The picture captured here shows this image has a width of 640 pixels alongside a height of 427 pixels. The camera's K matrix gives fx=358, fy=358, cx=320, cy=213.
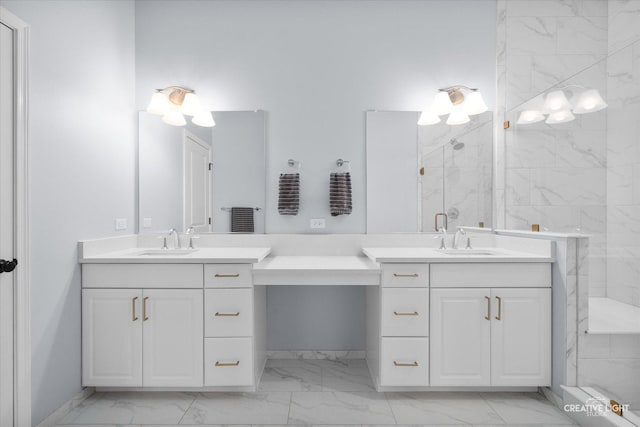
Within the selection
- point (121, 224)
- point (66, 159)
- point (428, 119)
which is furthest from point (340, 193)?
point (66, 159)

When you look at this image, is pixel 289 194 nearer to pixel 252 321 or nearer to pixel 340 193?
pixel 340 193

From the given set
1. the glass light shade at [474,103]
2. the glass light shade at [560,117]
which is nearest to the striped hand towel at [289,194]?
the glass light shade at [474,103]

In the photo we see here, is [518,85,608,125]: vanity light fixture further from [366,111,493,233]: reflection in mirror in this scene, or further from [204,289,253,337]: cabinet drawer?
[204,289,253,337]: cabinet drawer

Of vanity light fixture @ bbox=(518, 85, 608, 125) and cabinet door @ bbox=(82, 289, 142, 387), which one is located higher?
vanity light fixture @ bbox=(518, 85, 608, 125)

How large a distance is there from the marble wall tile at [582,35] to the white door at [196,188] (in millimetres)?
2754

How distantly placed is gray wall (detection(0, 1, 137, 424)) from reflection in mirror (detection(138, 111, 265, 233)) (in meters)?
0.24

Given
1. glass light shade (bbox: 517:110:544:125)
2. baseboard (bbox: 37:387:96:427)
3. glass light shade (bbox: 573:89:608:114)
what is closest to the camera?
baseboard (bbox: 37:387:96:427)

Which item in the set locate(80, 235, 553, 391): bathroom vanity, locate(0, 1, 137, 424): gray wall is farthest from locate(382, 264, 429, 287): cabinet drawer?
locate(0, 1, 137, 424): gray wall

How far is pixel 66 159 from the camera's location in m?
1.95

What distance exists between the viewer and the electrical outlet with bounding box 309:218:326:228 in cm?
268

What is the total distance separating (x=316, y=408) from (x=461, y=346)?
90 centimetres

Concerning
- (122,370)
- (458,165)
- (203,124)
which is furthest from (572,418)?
(203,124)
